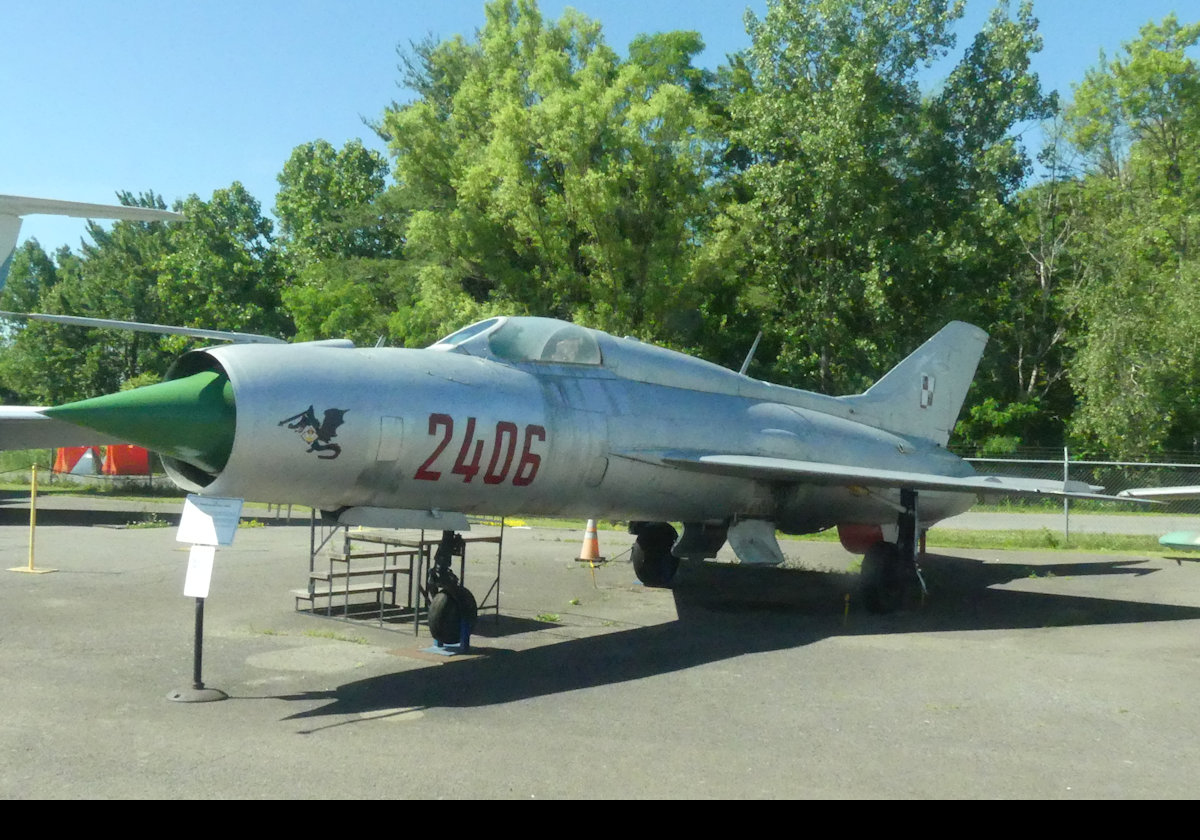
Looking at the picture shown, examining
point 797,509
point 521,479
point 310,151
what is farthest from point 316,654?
point 310,151

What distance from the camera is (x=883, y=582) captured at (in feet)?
40.3

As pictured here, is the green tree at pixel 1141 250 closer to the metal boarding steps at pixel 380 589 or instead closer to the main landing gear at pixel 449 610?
the metal boarding steps at pixel 380 589

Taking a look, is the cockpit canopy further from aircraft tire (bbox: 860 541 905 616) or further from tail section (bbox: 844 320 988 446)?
tail section (bbox: 844 320 988 446)

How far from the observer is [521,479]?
970cm

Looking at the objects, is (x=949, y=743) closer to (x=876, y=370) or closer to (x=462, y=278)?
(x=876, y=370)

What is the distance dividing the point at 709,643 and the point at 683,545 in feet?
8.81

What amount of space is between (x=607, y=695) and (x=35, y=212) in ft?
28.0

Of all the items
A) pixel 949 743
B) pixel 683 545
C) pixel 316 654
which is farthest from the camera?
pixel 683 545

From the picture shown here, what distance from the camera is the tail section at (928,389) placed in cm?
1495

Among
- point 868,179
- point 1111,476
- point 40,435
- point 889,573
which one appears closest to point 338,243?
point 868,179

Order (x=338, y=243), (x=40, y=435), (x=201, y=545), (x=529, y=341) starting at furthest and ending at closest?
(x=338, y=243) → (x=40, y=435) → (x=529, y=341) → (x=201, y=545)

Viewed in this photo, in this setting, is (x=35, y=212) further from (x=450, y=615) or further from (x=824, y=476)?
(x=824, y=476)

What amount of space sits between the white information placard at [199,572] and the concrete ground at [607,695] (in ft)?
2.49

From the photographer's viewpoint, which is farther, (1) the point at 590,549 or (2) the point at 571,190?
(2) the point at 571,190
